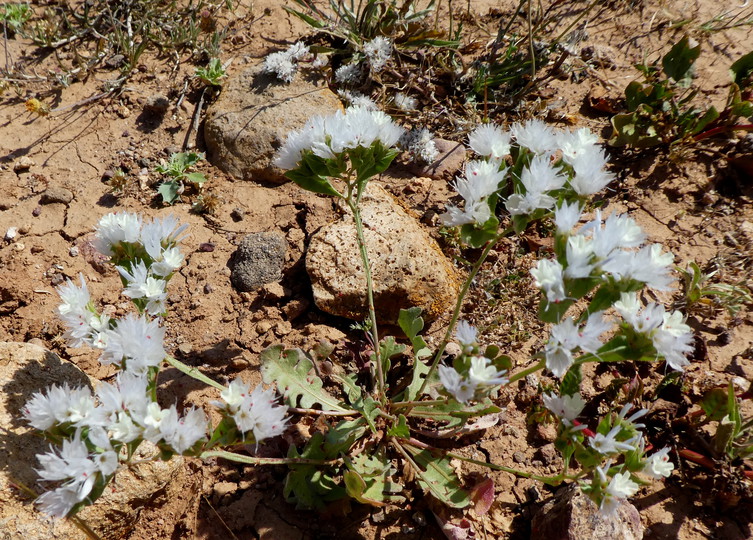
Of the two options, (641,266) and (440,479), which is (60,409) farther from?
(641,266)

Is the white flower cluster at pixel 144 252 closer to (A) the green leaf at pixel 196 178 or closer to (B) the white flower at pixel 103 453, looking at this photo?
(B) the white flower at pixel 103 453

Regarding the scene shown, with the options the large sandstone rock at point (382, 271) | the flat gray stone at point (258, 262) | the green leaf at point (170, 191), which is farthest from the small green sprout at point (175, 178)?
the large sandstone rock at point (382, 271)

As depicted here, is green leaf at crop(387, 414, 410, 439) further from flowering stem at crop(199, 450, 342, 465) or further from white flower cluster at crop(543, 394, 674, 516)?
white flower cluster at crop(543, 394, 674, 516)

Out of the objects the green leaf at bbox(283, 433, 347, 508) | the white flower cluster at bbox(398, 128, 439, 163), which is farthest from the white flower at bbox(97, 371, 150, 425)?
the white flower cluster at bbox(398, 128, 439, 163)

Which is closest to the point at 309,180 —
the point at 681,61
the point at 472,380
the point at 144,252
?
the point at 144,252

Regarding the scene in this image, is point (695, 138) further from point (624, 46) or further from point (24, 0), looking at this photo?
point (24, 0)
